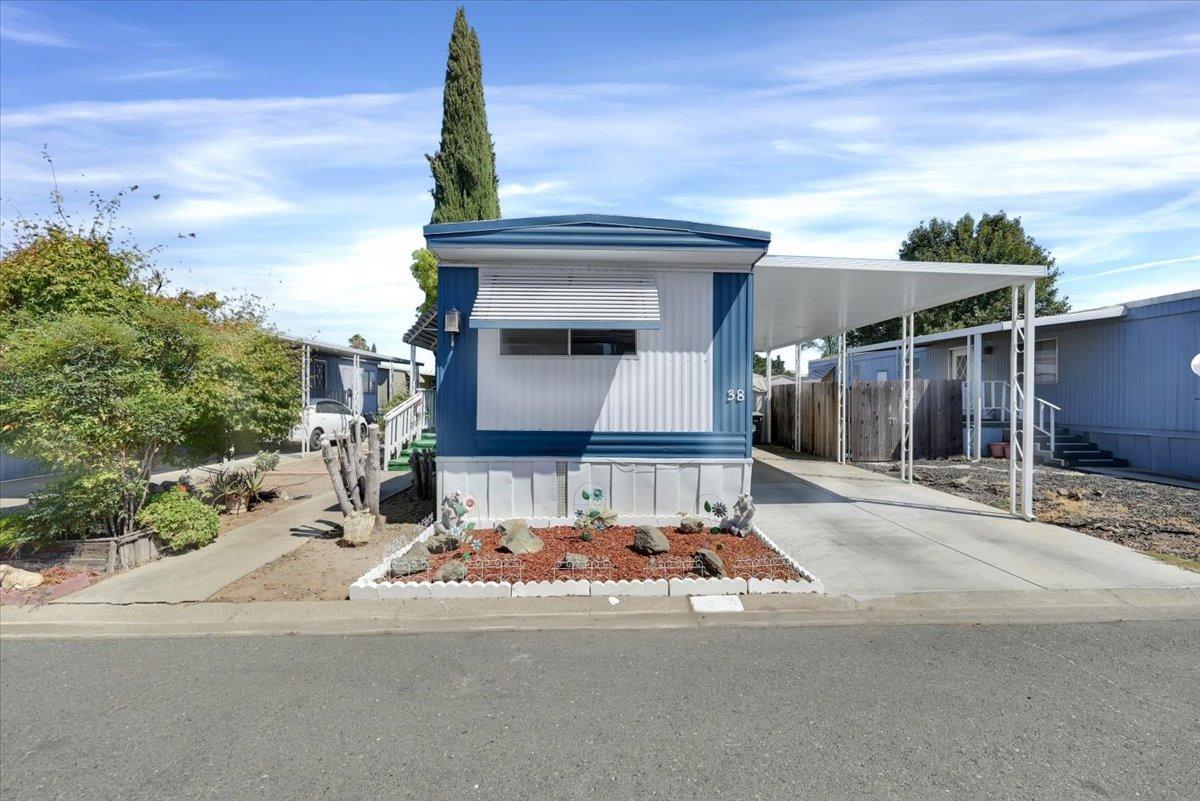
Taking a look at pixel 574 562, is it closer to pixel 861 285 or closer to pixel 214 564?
pixel 214 564

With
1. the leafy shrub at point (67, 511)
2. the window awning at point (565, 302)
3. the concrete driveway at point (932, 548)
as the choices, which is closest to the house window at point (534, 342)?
the window awning at point (565, 302)

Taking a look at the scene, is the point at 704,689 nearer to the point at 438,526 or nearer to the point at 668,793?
the point at 668,793

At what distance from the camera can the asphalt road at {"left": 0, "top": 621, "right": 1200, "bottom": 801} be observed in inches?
118

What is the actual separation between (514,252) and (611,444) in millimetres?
2656

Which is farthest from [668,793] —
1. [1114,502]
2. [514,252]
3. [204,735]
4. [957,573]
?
[1114,502]

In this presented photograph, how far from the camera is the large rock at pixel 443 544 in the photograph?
6.64 metres

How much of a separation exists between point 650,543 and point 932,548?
3.39 m

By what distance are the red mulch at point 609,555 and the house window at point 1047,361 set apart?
44.5 feet

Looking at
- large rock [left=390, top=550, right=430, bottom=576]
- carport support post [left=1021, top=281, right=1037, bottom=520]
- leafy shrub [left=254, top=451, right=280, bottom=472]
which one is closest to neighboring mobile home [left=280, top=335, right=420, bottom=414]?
leafy shrub [left=254, top=451, right=280, bottom=472]

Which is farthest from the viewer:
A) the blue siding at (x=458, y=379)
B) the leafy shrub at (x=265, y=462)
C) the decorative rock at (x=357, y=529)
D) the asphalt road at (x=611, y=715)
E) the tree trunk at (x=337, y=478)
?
the leafy shrub at (x=265, y=462)

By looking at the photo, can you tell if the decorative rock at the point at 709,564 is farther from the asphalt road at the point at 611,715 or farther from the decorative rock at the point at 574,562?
the decorative rock at the point at 574,562

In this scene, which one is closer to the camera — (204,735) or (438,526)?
(204,735)

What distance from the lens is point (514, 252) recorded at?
752 cm

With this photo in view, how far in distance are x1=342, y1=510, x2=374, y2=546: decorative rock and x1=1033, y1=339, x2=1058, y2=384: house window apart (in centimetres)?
1695
